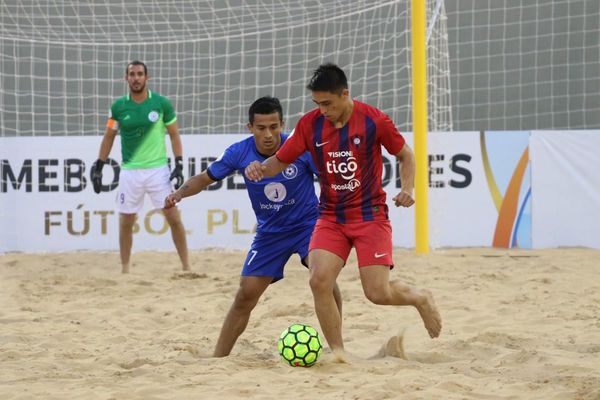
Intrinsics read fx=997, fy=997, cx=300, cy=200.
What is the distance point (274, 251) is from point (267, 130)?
0.74 metres

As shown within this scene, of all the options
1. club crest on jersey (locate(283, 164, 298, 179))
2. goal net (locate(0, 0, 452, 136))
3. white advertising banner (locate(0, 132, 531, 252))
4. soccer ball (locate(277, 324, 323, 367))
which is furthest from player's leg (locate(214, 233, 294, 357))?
goal net (locate(0, 0, 452, 136))

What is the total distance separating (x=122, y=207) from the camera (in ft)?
32.6

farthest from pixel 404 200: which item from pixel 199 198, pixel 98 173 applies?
pixel 199 198

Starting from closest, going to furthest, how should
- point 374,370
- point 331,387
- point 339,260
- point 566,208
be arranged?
point 331,387, point 374,370, point 339,260, point 566,208

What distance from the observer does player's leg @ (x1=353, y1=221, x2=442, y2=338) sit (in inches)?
217

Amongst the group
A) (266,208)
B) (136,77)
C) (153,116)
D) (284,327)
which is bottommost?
(284,327)

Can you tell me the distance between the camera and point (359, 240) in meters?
5.57

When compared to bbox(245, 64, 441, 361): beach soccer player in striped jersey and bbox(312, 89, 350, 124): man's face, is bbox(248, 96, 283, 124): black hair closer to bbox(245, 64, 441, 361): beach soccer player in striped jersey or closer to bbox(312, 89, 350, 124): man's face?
bbox(245, 64, 441, 361): beach soccer player in striped jersey

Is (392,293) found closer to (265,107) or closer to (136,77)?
(265,107)

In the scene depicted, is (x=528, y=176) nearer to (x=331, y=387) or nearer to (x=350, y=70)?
(x=350, y=70)

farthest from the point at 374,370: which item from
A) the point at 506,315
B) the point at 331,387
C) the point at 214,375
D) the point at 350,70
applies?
the point at 350,70

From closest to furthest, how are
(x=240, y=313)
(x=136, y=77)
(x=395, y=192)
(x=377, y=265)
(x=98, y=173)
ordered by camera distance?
(x=377, y=265)
(x=240, y=313)
(x=136, y=77)
(x=98, y=173)
(x=395, y=192)

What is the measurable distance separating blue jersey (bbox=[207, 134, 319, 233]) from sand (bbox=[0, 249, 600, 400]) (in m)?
0.81

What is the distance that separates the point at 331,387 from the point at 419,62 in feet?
21.2
